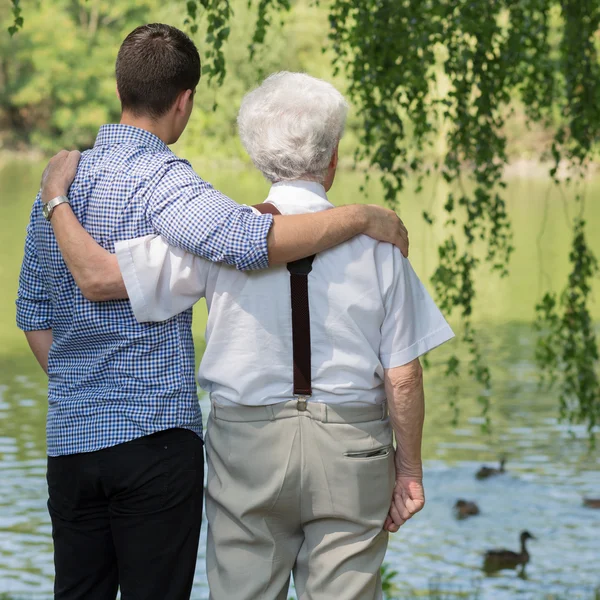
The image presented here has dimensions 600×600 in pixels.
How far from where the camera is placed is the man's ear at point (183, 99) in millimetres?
2400

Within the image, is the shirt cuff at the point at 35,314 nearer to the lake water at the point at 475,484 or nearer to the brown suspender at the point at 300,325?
the brown suspender at the point at 300,325

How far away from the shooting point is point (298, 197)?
93.1 inches

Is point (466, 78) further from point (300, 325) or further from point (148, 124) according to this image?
point (300, 325)

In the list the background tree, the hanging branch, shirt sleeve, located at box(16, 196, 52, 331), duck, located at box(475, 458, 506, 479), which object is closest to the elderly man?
shirt sleeve, located at box(16, 196, 52, 331)

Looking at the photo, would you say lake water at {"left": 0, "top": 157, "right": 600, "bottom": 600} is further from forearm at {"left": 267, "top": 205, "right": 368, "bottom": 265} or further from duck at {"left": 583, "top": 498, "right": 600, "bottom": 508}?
forearm at {"left": 267, "top": 205, "right": 368, "bottom": 265}

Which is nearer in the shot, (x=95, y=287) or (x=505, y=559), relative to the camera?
(x=95, y=287)

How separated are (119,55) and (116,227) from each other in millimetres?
375

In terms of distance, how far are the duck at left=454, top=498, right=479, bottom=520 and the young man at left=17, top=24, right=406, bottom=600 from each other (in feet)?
18.4

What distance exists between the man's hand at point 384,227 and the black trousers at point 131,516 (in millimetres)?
583

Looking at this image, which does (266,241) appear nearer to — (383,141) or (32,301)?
(32,301)

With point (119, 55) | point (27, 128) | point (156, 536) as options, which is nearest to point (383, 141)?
point (119, 55)

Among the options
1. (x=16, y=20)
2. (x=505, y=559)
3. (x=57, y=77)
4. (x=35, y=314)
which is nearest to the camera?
(x=35, y=314)

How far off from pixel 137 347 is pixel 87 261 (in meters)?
0.21

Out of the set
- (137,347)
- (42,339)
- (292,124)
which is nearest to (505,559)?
(42,339)
